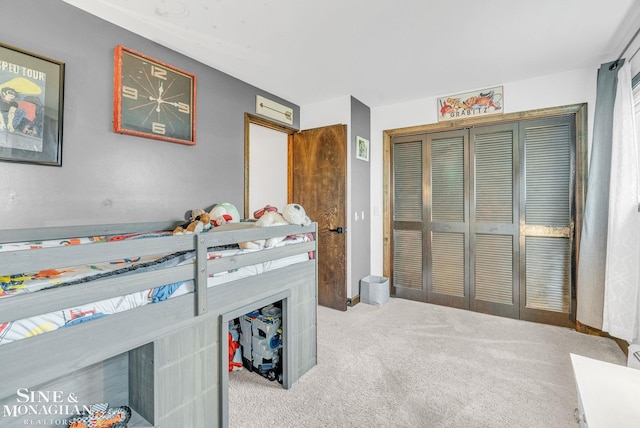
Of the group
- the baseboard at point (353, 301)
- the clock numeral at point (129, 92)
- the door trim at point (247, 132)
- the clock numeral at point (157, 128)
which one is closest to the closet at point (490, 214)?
the baseboard at point (353, 301)

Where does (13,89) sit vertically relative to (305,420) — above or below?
above

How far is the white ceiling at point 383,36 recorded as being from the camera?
174 cm

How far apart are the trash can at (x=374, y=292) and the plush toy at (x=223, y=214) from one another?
1.69 meters

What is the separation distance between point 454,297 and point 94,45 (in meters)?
3.72

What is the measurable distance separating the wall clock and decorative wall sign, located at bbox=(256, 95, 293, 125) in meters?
0.74

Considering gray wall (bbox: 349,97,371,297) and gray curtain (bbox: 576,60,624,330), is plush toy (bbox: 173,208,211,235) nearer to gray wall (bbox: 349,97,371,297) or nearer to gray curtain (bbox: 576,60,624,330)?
gray wall (bbox: 349,97,371,297)

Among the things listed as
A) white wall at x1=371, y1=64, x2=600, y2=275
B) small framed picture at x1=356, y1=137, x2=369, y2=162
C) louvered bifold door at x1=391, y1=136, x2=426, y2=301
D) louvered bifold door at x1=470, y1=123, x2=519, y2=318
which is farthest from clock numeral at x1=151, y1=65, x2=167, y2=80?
louvered bifold door at x1=470, y1=123, x2=519, y2=318

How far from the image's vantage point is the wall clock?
1905mm

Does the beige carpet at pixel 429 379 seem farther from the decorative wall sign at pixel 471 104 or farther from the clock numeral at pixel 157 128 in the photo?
the decorative wall sign at pixel 471 104

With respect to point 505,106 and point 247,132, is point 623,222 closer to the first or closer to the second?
point 505,106

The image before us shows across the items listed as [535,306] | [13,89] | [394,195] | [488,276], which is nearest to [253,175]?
[394,195]

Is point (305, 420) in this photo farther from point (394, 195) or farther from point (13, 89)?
point (394, 195)

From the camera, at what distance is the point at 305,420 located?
151 cm

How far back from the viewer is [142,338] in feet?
3.72
